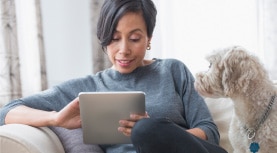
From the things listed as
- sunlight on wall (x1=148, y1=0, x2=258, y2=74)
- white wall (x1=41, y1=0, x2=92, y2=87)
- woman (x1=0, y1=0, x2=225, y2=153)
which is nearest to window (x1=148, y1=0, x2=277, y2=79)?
sunlight on wall (x1=148, y1=0, x2=258, y2=74)

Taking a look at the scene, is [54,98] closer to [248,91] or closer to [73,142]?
[73,142]

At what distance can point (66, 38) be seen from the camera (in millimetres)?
2219

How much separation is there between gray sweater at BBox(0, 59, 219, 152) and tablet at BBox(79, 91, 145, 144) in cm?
21

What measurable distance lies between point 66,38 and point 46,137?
117 cm

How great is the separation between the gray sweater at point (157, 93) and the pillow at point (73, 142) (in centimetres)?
10

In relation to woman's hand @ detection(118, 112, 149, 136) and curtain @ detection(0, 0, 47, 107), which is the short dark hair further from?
curtain @ detection(0, 0, 47, 107)

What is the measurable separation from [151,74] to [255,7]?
1.16m

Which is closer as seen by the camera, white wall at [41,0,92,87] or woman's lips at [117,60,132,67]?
woman's lips at [117,60,132,67]

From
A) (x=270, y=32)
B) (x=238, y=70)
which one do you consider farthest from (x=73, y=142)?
(x=270, y=32)

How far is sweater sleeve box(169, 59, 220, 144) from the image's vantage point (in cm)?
122

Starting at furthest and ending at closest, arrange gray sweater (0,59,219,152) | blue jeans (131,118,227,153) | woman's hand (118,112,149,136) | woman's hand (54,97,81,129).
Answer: gray sweater (0,59,219,152)
woman's hand (54,97,81,129)
woman's hand (118,112,149,136)
blue jeans (131,118,227,153)

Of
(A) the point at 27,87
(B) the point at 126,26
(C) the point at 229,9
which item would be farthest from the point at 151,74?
(C) the point at 229,9

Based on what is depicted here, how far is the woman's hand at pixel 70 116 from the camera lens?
1131 mm

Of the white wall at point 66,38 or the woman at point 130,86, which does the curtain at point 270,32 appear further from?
the white wall at point 66,38
